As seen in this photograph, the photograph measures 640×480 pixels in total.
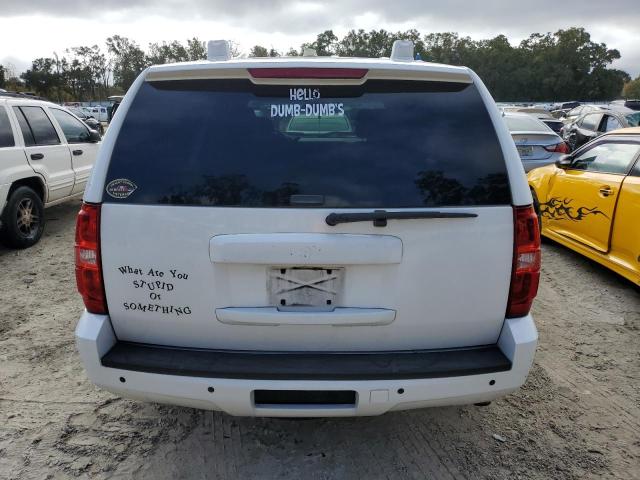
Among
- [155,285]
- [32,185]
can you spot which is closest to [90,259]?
[155,285]

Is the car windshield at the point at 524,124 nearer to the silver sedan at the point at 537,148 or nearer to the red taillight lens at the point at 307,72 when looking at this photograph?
the silver sedan at the point at 537,148

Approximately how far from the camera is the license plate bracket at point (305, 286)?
219 centimetres

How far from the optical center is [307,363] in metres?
2.20

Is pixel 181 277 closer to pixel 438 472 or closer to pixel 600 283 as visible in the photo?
pixel 438 472

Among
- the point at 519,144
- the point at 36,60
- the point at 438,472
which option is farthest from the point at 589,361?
the point at 36,60

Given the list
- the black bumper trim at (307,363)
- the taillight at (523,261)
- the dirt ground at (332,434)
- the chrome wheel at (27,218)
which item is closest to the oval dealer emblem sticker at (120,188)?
the black bumper trim at (307,363)

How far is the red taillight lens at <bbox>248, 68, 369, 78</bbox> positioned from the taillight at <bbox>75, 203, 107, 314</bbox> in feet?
3.17

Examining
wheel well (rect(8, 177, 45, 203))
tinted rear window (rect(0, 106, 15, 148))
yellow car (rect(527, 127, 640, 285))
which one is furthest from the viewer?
wheel well (rect(8, 177, 45, 203))

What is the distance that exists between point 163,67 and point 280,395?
1636 millimetres

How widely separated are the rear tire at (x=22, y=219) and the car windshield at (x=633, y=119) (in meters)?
12.7

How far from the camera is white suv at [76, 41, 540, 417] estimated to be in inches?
84.7

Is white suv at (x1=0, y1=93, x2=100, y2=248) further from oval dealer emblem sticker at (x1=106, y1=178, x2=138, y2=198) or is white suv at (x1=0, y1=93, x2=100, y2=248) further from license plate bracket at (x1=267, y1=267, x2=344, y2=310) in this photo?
license plate bracket at (x1=267, y1=267, x2=344, y2=310)

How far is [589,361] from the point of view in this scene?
374cm

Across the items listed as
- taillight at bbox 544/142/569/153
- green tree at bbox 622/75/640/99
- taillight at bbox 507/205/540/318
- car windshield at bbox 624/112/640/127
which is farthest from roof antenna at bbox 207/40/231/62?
green tree at bbox 622/75/640/99
